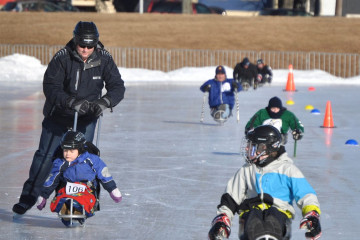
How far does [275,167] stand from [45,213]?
3403 millimetres

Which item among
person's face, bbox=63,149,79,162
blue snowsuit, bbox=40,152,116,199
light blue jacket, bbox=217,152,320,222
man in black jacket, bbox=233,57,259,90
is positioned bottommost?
man in black jacket, bbox=233,57,259,90

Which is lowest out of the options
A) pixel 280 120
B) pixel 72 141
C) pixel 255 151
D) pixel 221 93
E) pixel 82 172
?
pixel 221 93

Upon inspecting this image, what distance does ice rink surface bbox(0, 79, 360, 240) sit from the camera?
27.6ft

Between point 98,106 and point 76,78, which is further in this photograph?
point 76,78

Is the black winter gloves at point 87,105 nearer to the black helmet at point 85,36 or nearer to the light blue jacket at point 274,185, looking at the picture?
the black helmet at point 85,36

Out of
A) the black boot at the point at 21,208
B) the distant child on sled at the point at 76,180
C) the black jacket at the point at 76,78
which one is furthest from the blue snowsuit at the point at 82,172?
the black boot at the point at 21,208

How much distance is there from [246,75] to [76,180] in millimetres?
20721

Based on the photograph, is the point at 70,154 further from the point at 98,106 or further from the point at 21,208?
the point at 21,208

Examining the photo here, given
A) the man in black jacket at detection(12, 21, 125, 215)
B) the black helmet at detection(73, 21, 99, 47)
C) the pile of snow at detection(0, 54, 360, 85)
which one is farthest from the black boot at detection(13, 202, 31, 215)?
the pile of snow at detection(0, 54, 360, 85)

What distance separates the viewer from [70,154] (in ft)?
25.6

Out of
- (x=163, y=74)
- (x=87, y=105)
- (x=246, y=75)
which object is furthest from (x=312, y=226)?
(x=163, y=74)

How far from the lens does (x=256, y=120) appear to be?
1204cm

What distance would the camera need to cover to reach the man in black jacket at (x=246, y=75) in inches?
1112

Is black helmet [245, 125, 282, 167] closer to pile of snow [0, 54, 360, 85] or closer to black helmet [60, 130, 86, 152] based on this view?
black helmet [60, 130, 86, 152]
